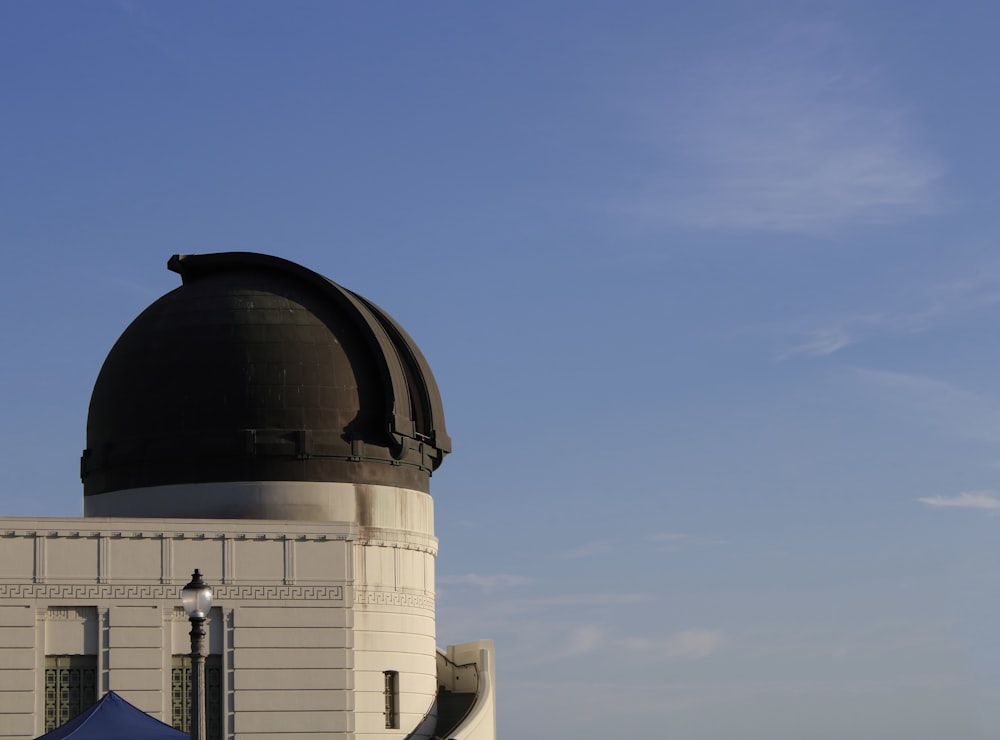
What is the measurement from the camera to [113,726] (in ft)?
79.8

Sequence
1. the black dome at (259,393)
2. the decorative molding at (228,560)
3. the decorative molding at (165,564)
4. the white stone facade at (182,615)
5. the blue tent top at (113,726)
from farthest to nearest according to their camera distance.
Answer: the black dome at (259,393), the decorative molding at (228,560), the decorative molding at (165,564), the white stone facade at (182,615), the blue tent top at (113,726)

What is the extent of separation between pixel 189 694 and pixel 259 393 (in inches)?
269

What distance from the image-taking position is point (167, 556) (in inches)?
1337

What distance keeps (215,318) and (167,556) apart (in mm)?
6251

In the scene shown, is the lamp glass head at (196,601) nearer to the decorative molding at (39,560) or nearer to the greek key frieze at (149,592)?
the greek key frieze at (149,592)

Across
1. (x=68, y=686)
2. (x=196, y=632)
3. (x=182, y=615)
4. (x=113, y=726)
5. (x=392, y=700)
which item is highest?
(x=182, y=615)

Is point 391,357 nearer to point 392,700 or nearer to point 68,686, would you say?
point 392,700

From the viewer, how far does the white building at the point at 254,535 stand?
33375 mm

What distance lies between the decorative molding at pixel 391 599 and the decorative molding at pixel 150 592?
135 centimetres

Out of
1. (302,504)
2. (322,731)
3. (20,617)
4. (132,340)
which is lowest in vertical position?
(322,731)

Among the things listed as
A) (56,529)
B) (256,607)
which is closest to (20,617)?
(56,529)

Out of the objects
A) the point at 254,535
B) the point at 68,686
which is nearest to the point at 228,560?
the point at 254,535

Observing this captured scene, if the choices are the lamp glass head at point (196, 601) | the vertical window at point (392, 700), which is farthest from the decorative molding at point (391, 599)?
the lamp glass head at point (196, 601)

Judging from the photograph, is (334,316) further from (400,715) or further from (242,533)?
(400,715)
